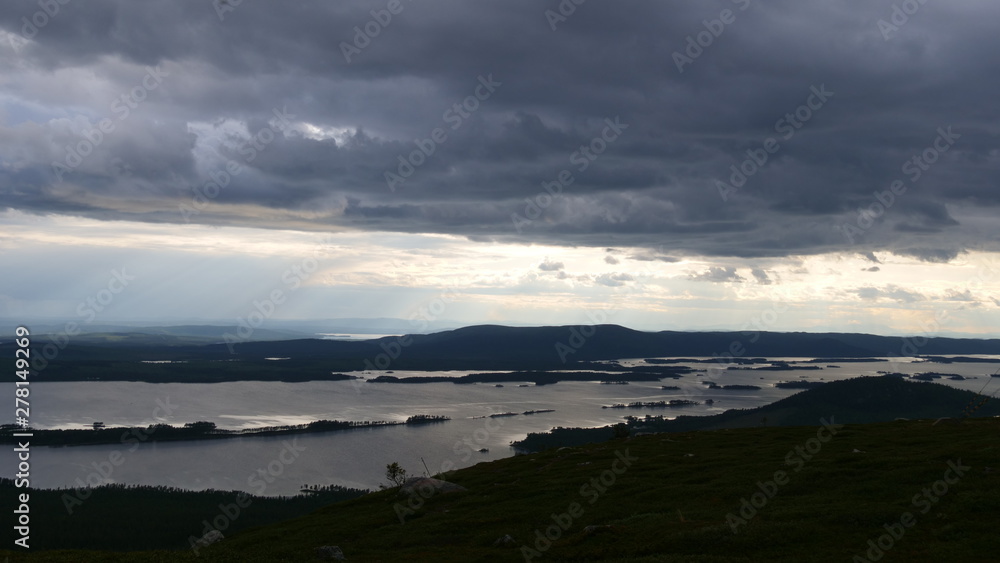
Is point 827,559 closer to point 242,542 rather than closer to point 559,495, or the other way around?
point 559,495

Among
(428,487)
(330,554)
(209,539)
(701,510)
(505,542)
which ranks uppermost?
(701,510)

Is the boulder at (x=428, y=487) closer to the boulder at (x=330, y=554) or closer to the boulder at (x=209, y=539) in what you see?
the boulder at (x=209, y=539)

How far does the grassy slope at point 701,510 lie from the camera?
1442 inches

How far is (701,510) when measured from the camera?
4753cm

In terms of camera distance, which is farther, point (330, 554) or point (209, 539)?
point (209, 539)

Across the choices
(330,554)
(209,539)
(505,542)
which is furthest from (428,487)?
(505,542)

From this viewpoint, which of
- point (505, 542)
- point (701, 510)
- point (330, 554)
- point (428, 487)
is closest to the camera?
point (505, 542)

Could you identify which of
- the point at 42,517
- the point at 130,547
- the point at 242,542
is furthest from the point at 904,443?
the point at 42,517

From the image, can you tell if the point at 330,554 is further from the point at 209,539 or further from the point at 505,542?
the point at 209,539

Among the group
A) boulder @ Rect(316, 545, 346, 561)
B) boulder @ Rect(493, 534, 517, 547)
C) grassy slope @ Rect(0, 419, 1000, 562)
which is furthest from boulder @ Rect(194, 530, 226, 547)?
boulder @ Rect(493, 534, 517, 547)

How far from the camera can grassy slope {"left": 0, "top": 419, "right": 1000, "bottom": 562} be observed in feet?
120

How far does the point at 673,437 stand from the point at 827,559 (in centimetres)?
6061

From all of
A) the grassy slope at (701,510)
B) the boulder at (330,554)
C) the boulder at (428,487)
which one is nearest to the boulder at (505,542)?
the grassy slope at (701,510)

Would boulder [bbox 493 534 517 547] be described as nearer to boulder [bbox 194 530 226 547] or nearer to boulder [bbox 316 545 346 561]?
boulder [bbox 316 545 346 561]
